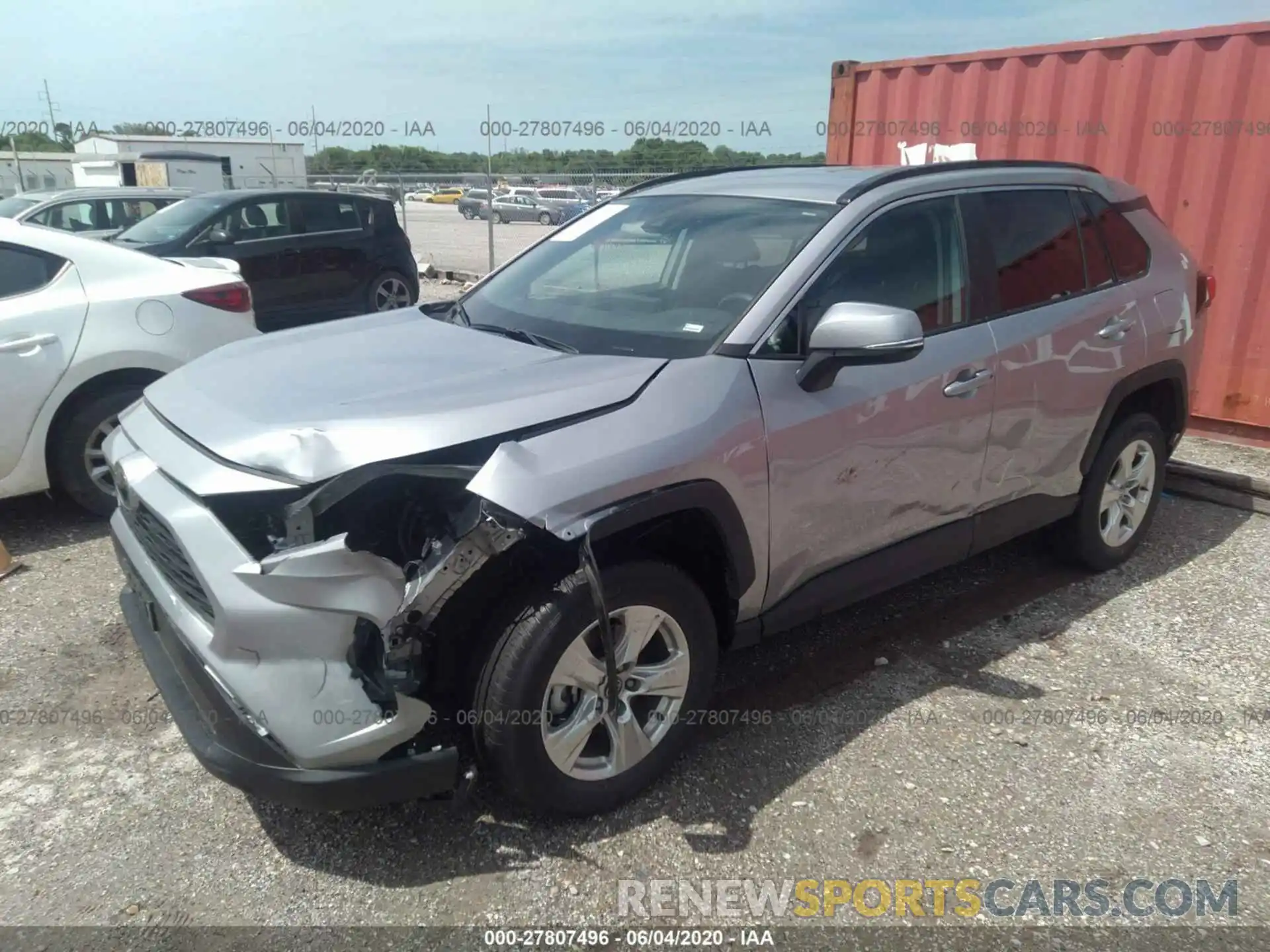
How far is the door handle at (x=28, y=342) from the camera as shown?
436 centimetres

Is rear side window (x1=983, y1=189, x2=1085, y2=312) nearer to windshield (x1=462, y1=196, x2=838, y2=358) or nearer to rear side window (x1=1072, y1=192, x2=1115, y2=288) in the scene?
rear side window (x1=1072, y1=192, x2=1115, y2=288)

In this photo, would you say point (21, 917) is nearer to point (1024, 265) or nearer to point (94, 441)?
point (94, 441)

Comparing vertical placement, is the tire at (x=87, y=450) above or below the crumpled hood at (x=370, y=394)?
below

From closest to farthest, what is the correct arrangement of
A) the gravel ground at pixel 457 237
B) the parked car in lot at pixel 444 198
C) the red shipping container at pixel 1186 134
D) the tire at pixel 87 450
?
the tire at pixel 87 450
the red shipping container at pixel 1186 134
the gravel ground at pixel 457 237
the parked car in lot at pixel 444 198

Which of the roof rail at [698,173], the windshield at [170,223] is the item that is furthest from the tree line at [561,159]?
the windshield at [170,223]

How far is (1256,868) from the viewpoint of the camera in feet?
8.75

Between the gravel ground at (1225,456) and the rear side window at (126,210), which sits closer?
the gravel ground at (1225,456)

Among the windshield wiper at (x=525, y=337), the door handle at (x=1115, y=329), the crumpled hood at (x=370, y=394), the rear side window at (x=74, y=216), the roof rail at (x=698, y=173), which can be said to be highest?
the roof rail at (x=698, y=173)

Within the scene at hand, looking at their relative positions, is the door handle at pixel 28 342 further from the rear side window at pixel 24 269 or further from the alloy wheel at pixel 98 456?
the alloy wheel at pixel 98 456

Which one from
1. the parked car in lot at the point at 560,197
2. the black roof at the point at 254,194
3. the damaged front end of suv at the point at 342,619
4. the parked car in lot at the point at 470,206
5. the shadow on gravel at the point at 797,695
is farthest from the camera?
the parked car in lot at the point at 470,206

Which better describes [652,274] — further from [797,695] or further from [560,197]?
[560,197]

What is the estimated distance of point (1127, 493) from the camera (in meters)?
4.55

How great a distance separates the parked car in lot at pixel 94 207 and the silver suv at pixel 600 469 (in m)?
9.78

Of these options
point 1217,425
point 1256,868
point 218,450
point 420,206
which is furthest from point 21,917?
point 420,206
